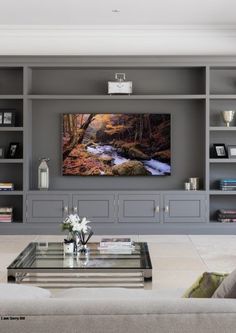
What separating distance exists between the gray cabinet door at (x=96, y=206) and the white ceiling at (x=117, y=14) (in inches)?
88.1

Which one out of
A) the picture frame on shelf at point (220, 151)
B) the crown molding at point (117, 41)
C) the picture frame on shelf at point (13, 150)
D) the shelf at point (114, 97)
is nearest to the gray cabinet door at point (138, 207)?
the picture frame on shelf at point (220, 151)

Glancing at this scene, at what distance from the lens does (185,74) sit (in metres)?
7.62

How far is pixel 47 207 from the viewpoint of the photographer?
289 inches

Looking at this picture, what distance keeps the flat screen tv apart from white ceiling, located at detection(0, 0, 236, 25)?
4.30 feet

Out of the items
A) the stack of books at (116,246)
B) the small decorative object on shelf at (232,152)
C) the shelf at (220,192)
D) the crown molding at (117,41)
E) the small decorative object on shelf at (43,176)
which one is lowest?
the stack of books at (116,246)

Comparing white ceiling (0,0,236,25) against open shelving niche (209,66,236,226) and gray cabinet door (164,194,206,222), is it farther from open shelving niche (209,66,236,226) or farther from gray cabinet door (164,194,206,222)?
gray cabinet door (164,194,206,222)

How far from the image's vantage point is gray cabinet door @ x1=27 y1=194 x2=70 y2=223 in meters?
7.33

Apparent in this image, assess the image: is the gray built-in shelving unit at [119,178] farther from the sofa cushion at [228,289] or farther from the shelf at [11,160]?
the sofa cushion at [228,289]

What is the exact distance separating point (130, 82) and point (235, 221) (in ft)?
7.58

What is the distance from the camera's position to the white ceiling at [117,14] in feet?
19.7

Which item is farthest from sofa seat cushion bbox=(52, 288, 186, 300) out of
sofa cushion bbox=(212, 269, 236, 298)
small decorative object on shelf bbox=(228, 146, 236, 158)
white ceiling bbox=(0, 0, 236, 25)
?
small decorative object on shelf bbox=(228, 146, 236, 158)

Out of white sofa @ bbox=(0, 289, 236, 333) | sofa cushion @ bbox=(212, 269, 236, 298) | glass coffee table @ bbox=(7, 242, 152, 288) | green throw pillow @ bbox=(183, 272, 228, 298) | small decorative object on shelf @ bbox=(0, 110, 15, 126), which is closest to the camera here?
white sofa @ bbox=(0, 289, 236, 333)

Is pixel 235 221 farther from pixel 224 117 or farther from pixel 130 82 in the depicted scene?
pixel 130 82

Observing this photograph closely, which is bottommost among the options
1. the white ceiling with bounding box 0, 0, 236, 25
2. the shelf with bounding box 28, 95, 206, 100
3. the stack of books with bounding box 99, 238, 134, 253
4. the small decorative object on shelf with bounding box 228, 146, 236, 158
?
the stack of books with bounding box 99, 238, 134, 253
